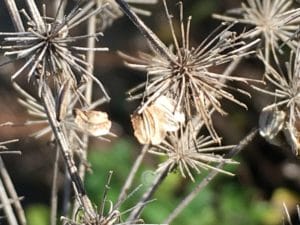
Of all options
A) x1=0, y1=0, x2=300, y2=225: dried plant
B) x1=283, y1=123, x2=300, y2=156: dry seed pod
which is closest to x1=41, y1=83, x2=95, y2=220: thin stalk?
x1=0, y1=0, x2=300, y2=225: dried plant

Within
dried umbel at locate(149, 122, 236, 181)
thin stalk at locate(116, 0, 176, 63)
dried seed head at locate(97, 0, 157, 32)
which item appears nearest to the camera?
thin stalk at locate(116, 0, 176, 63)

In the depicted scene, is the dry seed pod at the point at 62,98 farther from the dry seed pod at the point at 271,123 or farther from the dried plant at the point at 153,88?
the dry seed pod at the point at 271,123

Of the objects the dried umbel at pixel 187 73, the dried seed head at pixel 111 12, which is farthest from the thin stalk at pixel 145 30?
the dried seed head at pixel 111 12

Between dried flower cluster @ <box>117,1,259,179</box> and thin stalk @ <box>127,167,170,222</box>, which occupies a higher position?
dried flower cluster @ <box>117,1,259,179</box>

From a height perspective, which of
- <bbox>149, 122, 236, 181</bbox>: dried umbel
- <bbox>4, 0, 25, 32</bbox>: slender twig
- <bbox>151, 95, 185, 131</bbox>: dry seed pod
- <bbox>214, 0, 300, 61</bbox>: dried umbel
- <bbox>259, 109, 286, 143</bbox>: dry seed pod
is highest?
<bbox>4, 0, 25, 32</bbox>: slender twig

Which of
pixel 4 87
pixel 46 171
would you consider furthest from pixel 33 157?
pixel 4 87

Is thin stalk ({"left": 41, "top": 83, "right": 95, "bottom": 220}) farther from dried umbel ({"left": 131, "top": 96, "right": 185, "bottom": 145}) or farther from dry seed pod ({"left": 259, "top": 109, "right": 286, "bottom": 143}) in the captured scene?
dry seed pod ({"left": 259, "top": 109, "right": 286, "bottom": 143})

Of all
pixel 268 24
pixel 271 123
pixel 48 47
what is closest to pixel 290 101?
pixel 271 123

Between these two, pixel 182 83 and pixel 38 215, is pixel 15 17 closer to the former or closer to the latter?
pixel 182 83

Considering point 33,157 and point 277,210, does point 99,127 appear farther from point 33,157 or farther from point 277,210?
point 33,157
